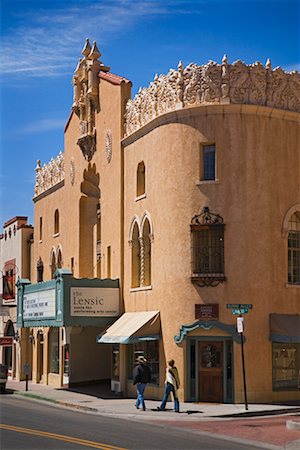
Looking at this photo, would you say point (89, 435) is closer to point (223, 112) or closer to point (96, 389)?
point (223, 112)

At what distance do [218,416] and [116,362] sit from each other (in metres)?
9.66

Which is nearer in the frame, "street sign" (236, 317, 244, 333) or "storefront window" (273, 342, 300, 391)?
"street sign" (236, 317, 244, 333)

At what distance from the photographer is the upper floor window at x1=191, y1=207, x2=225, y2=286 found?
28547 millimetres

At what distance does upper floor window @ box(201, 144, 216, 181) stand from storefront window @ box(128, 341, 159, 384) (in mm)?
6304

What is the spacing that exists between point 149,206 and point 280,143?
548 cm

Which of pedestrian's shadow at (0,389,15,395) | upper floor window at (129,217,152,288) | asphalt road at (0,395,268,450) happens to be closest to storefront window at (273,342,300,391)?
upper floor window at (129,217,152,288)

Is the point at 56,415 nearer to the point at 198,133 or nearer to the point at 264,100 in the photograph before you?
the point at 198,133

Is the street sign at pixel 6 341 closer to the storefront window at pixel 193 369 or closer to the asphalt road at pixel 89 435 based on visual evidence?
the storefront window at pixel 193 369

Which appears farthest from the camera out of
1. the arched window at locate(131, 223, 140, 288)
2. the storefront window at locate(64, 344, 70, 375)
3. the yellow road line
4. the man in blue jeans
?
the storefront window at locate(64, 344, 70, 375)

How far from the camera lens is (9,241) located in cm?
5466

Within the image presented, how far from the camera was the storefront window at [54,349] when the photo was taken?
4150 centimetres

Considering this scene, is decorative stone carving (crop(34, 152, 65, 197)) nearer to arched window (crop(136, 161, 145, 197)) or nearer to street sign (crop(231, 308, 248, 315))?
arched window (crop(136, 161, 145, 197))

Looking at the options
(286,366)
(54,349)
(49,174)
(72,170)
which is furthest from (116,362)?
(49,174)

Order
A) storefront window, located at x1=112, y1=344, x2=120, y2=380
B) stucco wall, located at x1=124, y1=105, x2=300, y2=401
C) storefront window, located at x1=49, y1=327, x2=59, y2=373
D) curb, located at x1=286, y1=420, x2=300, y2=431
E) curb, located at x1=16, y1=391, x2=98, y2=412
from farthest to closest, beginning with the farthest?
storefront window, located at x1=49, y1=327, x2=59, y2=373 → storefront window, located at x1=112, y1=344, x2=120, y2=380 → stucco wall, located at x1=124, y1=105, x2=300, y2=401 → curb, located at x1=16, y1=391, x2=98, y2=412 → curb, located at x1=286, y1=420, x2=300, y2=431
